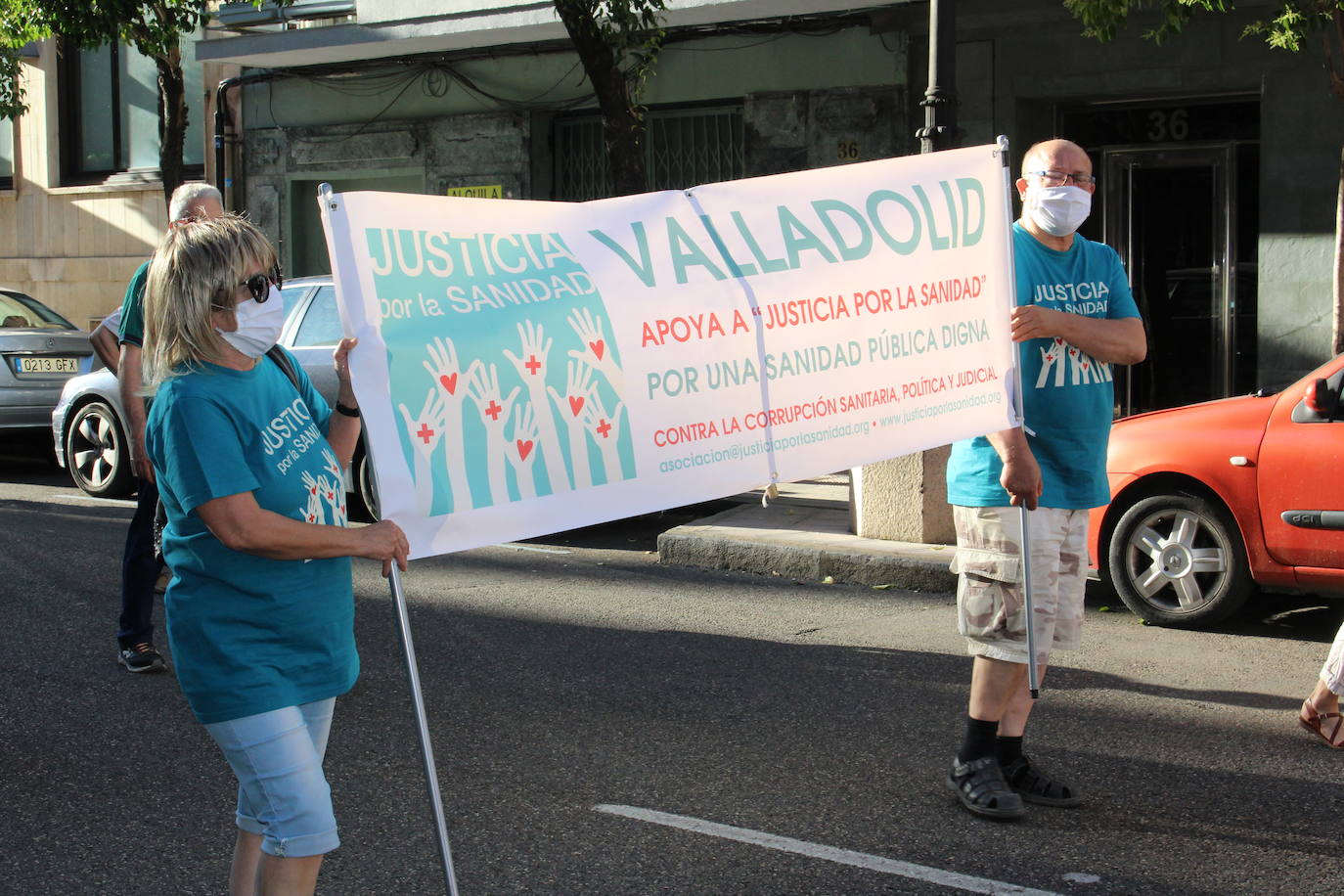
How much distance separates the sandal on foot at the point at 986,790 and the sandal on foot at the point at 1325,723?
1.41 m

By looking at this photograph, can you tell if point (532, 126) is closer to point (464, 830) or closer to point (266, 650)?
point (464, 830)

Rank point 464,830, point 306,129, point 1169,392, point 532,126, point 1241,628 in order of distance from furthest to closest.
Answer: point 306,129 < point 532,126 < point 1169,392 < point 1241,628 < point 464,830

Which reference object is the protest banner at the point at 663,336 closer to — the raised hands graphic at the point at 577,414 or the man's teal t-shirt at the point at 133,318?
the raised hands graphic at the point at 577,414

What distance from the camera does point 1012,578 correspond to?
437 cm

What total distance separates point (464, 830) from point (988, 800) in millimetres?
1564

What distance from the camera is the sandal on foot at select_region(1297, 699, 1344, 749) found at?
16.8ft

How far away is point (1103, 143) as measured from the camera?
44.5ft

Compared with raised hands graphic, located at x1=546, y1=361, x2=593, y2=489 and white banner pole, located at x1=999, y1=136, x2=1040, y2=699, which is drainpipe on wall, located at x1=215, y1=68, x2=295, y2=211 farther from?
raised hands graphic, located at x1=546, y1=361, x2=593, y2=489

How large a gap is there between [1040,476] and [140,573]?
3.79 meters

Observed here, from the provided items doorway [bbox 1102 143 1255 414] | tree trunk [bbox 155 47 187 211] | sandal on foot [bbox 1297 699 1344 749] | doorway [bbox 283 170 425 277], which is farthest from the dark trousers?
doorway [bbox 283 170 425 277]

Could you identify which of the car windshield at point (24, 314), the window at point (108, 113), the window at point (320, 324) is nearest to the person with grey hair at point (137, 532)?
the window at point (320, 324)

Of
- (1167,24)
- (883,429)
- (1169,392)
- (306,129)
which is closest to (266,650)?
(883,429)

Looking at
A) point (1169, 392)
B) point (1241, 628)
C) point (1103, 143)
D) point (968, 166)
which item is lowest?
point (1241, 628)

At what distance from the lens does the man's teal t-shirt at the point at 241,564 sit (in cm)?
283
